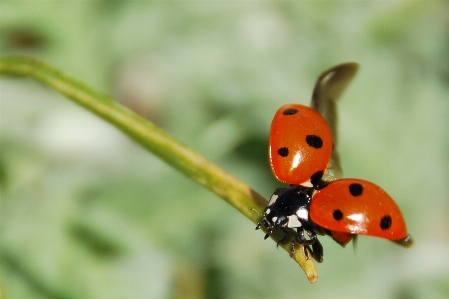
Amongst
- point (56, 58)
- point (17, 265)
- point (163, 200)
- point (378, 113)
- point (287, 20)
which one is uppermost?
point (287, 20)

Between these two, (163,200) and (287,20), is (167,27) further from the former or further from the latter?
(163,200)

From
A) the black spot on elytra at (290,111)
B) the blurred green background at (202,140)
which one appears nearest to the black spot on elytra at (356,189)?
the black spot on elytra at (290,111)

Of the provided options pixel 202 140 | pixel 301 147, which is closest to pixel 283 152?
pixel 301 147

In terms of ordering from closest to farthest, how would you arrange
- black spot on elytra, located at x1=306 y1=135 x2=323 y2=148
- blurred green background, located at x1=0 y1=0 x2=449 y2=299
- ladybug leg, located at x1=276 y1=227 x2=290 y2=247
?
1. ladybug leg, located at x1=276 y1=227 x2=290 y2=247
2. black spot on elytra, located at x1=306 y1=135 x2=323 y2=148
3. blurred green background, located at x1=0 y1=0 x2=449 y2=299

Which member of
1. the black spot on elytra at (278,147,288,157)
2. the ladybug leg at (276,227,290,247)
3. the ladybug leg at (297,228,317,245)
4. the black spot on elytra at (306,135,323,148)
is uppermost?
the black spot on elytra at (306,135,323,148)

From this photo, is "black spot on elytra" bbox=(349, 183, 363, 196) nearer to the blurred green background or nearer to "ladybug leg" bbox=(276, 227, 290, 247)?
"ladybug leg" bbox=(276, 227, 290, 247)

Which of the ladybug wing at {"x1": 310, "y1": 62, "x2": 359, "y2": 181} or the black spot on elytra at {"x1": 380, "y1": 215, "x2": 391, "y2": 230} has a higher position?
the ladybug wing at {"x1": 310, "y1": 62, "x2": 359, "y2": 181}

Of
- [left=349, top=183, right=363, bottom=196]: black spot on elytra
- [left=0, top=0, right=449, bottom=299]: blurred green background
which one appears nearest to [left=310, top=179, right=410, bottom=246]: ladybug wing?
[left=349, top=183, right=363, bottom=196]: black spot on elytra

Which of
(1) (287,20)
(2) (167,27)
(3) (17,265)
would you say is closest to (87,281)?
(3) (17,265)
